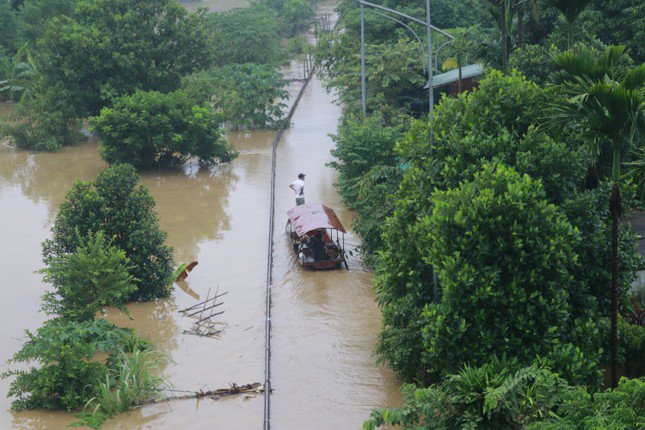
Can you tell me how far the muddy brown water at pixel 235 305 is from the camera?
14.9 meters

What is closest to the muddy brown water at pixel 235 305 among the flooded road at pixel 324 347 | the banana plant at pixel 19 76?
the flooded road at pixel 324 347

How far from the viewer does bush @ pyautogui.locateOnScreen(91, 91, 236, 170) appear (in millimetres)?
31266

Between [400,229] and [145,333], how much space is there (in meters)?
6.37

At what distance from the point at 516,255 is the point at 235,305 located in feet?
27.8

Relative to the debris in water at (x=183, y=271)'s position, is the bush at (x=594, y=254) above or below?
above

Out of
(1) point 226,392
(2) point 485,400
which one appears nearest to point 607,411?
(2) point 485,400

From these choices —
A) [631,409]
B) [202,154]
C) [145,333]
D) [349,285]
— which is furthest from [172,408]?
[202,154]

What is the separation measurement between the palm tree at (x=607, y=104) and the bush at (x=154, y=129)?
20.3 meters

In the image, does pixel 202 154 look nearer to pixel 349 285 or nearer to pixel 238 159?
pixel 238 159

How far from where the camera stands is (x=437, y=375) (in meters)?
14.4

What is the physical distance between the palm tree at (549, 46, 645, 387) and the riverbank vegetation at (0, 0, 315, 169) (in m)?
20.4

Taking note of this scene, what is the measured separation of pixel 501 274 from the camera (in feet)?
42.3

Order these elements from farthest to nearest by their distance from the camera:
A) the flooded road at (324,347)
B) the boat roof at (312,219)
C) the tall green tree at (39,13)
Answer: the tall green tree at (39,13)
the boat roof at (312,219)
the flooded road at (324,347)

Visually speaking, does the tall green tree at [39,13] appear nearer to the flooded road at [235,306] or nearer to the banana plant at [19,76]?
the banana plant at [19,76]
